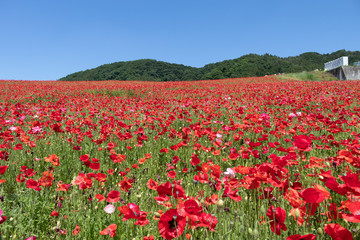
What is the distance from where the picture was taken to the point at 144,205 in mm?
2098

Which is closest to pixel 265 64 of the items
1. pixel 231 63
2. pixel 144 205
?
pixel 231 63

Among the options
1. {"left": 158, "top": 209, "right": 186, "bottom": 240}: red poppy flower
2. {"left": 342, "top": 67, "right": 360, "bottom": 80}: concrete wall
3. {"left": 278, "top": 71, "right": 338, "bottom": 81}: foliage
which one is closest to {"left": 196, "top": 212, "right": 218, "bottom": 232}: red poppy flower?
{"left": 158, "top": 209, "right": 186, "bottom": 240}: red poppy flower

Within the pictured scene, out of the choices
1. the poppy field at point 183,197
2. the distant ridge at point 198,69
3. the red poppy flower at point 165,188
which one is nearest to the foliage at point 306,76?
the poppy field at point 183,197

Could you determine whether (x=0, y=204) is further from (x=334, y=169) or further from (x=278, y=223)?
(x=334, y=169)

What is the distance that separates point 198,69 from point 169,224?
3350 inches

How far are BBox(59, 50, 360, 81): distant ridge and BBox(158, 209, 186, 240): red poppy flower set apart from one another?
6416cm

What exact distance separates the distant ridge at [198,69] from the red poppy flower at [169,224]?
2526 inches

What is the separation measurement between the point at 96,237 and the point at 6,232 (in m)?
0.68

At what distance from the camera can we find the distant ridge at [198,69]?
6488 cm

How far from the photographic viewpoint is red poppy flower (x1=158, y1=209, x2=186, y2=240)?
0.90 metres

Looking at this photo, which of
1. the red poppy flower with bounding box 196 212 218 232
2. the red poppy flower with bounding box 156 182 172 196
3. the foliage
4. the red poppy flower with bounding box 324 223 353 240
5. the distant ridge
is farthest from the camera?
the distant ridge

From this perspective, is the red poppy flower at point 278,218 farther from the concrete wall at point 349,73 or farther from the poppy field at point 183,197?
the concrete wall at point 349,73

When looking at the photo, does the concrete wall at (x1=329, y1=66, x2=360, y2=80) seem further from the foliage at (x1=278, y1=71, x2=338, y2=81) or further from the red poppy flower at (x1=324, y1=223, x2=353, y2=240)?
the red poppy flower at (x1=324, y1=223, x2=353, y2=240)

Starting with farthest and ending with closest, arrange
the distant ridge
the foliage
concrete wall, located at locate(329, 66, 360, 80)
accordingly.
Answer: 1. the distant ridge
2. concrete wall, located at locate(329, 66, 360, 80)
3. the foliage
